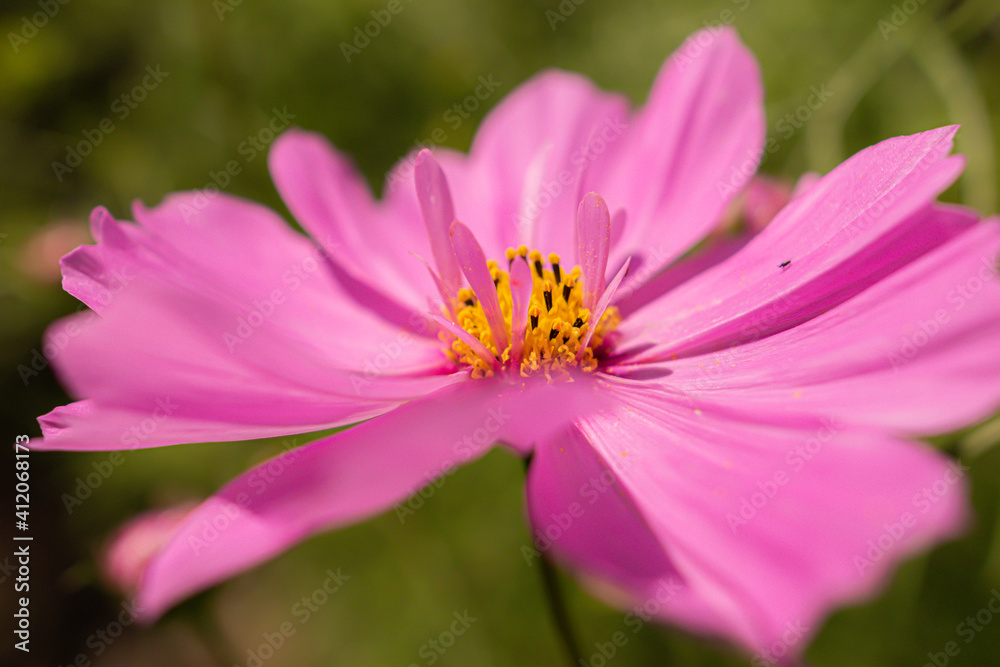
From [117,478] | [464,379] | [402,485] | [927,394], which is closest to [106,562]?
[117,478]

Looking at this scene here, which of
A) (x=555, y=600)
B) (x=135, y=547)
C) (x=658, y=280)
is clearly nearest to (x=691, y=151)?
(x=658, y=280)

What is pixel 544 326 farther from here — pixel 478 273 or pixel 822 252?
pixel 822 252

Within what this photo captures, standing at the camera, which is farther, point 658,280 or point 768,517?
point 658,280

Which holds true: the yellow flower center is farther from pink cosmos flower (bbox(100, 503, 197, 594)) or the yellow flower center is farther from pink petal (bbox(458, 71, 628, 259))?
pink cosmos flower (bbox(100, 503, 197, 594))

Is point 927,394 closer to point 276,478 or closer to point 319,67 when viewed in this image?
point 276,478

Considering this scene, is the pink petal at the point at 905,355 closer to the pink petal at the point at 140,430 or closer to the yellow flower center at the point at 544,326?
the yellow flower center at the point at 544,326
